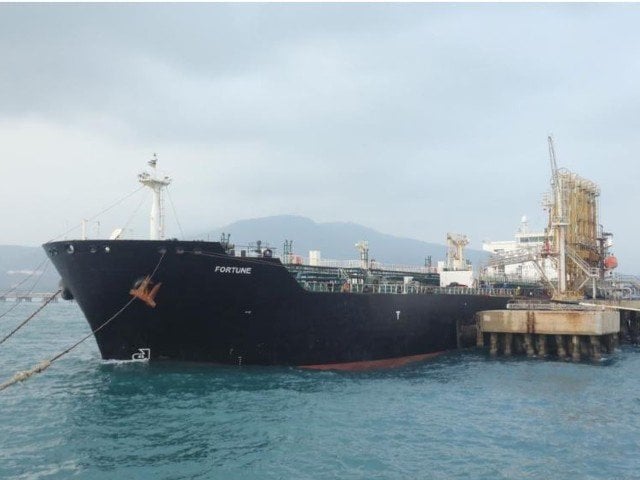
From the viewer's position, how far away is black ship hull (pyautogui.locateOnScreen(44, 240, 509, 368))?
79.8 feet

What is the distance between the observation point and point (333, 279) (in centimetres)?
3609

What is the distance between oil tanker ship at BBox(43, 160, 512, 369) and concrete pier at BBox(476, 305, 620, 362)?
438 inches

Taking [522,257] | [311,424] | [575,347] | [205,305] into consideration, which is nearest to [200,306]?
[205,305]

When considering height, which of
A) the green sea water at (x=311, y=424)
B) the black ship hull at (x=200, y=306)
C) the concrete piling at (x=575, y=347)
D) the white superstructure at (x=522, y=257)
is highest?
the white superstructure at (x=522, y=257)

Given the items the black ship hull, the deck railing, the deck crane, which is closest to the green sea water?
the black ship hull

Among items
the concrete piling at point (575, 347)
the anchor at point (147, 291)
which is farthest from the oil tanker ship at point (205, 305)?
the concrete piling at point (575, 347)

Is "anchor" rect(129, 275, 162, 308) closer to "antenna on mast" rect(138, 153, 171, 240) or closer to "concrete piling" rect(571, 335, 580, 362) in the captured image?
"antenna on mast" rect(138, 153, 171, 240)

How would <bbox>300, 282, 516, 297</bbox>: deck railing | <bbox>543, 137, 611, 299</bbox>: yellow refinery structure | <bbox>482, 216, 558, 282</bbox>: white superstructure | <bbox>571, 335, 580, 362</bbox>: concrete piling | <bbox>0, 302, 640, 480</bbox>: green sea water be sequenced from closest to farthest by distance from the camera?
1. <bbox>0, 302, 640, 480</bbox>: green sea water
2. <bbox>300, 282, 516, 297</bbox>: deck railing
3. <bbox>571, 335, 580, 362</bbox>: concrete piling
4. <bbox>543, 137, 611, 299</bbox>: yellow refinery structure
5. <bbox>482, 216, 558, 282</bbox>: white superstructure

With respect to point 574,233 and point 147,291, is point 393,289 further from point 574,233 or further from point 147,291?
point 574,233

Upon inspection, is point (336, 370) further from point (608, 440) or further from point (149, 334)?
point (608, 440)

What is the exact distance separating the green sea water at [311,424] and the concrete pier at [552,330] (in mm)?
5702

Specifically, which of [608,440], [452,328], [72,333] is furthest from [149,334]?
[72,333]

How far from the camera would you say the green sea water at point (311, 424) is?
1528 cm

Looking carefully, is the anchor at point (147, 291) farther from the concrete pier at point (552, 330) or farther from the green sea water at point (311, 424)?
the concrete pier at point (552, 330)
